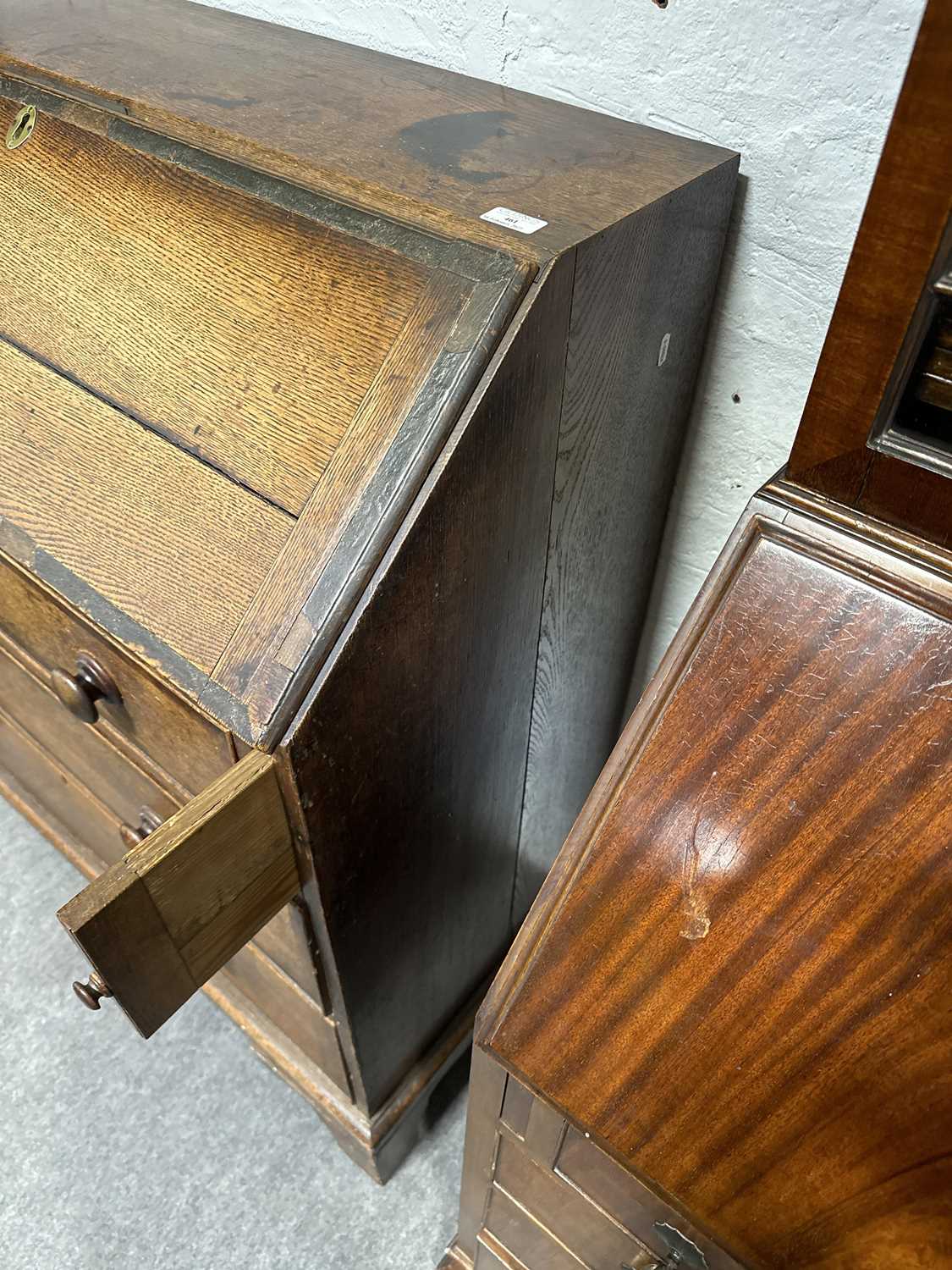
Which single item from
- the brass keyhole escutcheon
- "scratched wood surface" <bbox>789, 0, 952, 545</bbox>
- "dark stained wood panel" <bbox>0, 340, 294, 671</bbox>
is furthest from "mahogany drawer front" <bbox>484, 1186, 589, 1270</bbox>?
the brass keyhole escutcheon

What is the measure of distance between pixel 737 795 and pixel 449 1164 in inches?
41.1

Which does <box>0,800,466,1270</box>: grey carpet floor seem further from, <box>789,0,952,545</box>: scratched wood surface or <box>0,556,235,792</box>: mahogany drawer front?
<box>789,0,952,545</box>: scratched wood surface

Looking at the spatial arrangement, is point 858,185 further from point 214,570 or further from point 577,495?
point 214,570

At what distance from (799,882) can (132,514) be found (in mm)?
580

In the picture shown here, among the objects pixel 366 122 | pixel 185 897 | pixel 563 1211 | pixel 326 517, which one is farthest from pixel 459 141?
pixel 563 1211

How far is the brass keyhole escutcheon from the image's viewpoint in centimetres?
90

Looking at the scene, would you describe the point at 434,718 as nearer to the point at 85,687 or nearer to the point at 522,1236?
the point at 85,687

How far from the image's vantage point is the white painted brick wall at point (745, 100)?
0.74m

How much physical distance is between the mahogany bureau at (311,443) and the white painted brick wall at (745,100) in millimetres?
36

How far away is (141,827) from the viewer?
3.49 feet

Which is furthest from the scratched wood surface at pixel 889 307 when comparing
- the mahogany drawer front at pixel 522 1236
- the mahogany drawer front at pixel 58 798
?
the mahogany drawer front at pixel 58 798

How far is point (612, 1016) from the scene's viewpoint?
587mm

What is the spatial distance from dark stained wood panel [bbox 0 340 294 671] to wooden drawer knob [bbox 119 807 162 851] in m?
0.36

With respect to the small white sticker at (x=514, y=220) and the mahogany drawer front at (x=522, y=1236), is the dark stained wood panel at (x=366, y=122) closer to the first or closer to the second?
the small white sticker at (x=514, y=220)
